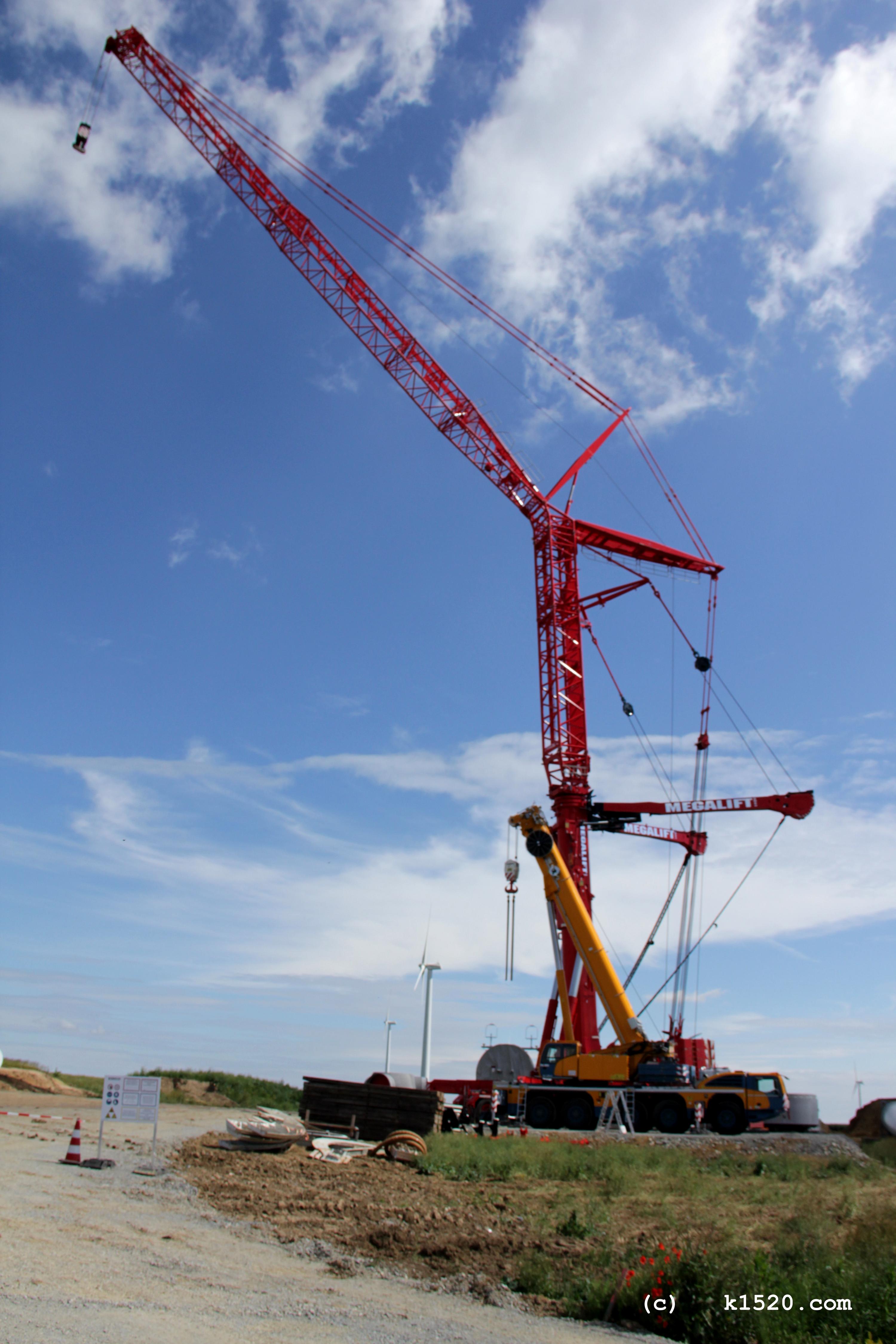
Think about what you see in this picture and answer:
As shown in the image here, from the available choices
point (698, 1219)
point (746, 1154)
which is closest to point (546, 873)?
point (746, 1154)

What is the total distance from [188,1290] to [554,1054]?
24.3 meters

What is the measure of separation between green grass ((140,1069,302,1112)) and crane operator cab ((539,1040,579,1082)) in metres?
11.4

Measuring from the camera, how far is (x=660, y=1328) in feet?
29.4

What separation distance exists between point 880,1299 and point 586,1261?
339 cm

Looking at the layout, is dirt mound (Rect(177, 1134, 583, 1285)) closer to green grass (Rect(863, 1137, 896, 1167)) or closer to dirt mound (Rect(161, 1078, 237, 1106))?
green grass (Rect(863, 1137, 896, 1167))

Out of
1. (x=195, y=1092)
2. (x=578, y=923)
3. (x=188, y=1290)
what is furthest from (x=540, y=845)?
(x=188, y=1290)

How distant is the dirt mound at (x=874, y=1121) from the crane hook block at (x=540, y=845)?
15.3 metres

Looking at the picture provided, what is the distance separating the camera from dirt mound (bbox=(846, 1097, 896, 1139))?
1314 inches

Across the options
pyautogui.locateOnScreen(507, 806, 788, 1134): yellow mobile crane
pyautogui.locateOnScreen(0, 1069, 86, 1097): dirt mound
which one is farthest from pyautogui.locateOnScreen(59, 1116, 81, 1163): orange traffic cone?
pyautogui.locateOnScreen(0, 1069, 86, 1097): dirt mound

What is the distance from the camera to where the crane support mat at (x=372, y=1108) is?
23516 mm

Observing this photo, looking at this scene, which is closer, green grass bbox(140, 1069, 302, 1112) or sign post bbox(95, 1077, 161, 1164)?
sign post bbox(95, 1077, 161, 1164)

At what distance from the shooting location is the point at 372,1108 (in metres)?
23.9

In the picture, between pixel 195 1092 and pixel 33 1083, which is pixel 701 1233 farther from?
pixel 33 1083

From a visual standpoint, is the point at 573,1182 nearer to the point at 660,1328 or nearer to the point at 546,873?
the point at 660,1328
